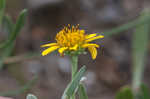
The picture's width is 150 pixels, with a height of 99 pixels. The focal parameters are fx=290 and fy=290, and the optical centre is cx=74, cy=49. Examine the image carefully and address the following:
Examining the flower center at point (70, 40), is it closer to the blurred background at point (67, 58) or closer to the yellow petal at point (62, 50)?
the yellow petal at point (62, 50)

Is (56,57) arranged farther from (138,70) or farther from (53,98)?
(138,70)

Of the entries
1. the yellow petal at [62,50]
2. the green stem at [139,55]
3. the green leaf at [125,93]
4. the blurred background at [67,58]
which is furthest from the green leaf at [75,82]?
the blurred background at [67,58]

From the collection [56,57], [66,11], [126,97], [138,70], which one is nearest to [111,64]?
[56,57]

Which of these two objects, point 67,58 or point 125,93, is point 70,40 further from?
point 67,58

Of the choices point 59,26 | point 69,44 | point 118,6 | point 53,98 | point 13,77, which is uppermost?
point 118,6

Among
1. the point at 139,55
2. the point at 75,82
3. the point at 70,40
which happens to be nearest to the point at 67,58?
the point at 139,55

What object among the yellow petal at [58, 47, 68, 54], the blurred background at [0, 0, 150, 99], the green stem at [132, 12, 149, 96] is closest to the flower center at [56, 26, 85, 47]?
the yellow petal at [58, 47, 68, 54]

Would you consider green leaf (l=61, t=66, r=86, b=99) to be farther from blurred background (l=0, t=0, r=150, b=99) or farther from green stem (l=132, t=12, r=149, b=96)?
blurred background (l=0, t=0, r=150, b=99)

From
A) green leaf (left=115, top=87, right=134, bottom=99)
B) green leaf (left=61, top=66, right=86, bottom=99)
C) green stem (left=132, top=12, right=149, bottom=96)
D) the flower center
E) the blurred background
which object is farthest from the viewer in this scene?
the blurred background
